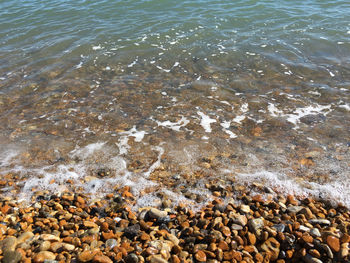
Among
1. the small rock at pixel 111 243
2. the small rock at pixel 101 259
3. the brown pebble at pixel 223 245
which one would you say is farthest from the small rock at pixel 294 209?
the small rock at pixel 101 259

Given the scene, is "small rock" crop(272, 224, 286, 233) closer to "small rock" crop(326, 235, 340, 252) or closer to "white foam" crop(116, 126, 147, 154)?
"small rock" crop(326, 235, 340, 252)

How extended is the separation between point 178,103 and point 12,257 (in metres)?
6.87

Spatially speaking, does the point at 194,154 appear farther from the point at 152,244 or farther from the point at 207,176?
the point at 152,244

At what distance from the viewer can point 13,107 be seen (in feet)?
31.2

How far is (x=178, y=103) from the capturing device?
9602mm

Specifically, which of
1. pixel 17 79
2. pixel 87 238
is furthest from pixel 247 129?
pixel 17 79

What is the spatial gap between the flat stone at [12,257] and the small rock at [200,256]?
262cm

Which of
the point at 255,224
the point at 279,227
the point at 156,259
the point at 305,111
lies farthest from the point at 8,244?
the point at 305,111

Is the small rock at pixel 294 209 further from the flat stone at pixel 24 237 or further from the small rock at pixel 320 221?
the flat stone at pixel 24 237

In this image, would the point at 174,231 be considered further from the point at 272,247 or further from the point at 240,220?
the point at 272,247

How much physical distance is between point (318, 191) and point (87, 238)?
4778mm

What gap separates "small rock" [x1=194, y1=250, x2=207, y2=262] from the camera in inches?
161

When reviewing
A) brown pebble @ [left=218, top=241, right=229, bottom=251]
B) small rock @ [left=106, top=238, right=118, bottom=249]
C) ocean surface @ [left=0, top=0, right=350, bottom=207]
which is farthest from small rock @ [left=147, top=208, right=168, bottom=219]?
brown pebble @ [left=218, top=241, right=229, bottom=251]

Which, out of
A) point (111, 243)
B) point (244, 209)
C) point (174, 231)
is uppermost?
point (111, 243)
